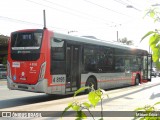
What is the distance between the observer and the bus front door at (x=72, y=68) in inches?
538

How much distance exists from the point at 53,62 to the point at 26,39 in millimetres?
1598

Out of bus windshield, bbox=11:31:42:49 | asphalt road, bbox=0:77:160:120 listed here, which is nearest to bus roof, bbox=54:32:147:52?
bus windshield, bbox=11:31:42:49

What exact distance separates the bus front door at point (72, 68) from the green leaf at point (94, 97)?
11996mm

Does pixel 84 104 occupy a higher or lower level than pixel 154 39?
lower

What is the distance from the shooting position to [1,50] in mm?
42406

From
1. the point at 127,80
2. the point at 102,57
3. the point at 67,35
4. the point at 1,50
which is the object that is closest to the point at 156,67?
the point at 67,35

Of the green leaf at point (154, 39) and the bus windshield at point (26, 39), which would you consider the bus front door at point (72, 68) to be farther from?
the green leaf at point (154, 39)

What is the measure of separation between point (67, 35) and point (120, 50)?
20.6 feet

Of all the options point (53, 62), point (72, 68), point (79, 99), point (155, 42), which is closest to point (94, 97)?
point (155, 42)

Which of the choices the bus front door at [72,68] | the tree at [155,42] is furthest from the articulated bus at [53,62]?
the tree at [155,42]

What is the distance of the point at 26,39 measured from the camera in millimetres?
13211

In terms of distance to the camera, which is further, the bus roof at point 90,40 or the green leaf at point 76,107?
the bus roof at point 90,40

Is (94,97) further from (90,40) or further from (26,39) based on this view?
(90,40)

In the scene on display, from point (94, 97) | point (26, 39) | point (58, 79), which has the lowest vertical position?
point (58, 79)
